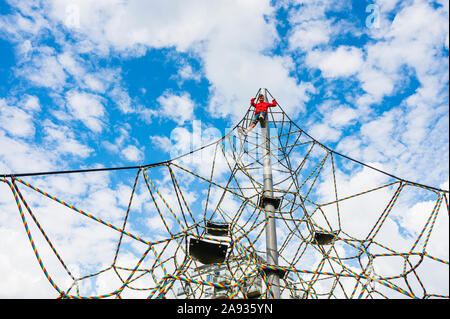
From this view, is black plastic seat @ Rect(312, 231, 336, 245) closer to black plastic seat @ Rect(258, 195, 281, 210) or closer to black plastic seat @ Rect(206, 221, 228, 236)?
black plastic seat @ Rect(258, 195, 281, 210)

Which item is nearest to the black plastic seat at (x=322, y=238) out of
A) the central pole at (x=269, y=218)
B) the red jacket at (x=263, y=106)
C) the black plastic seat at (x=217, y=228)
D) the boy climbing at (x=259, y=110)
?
the central pole at (x=269, y=218)

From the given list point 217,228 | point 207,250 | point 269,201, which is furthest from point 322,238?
point 207,250

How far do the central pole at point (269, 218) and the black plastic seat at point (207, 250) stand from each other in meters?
1.74

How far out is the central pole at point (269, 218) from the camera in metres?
7.70

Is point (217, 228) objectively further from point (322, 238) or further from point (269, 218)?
point (322, 238)

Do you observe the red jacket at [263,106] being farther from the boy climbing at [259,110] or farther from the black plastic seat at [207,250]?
the black plastic seat at [207,250]

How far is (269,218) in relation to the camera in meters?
9.21

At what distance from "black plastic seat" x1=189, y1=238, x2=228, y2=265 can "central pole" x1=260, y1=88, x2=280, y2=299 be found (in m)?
1.74

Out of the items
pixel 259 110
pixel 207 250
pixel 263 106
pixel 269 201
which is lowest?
pixel 207 250

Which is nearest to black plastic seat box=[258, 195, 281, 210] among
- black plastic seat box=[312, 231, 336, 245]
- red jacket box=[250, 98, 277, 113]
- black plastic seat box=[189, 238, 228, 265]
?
black plastic seat box=[312, 231, 336, 245]

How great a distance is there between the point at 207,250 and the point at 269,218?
2865 millimetres

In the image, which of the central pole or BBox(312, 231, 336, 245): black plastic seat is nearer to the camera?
the central pole

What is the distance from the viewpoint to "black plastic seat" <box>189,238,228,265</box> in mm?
7523
